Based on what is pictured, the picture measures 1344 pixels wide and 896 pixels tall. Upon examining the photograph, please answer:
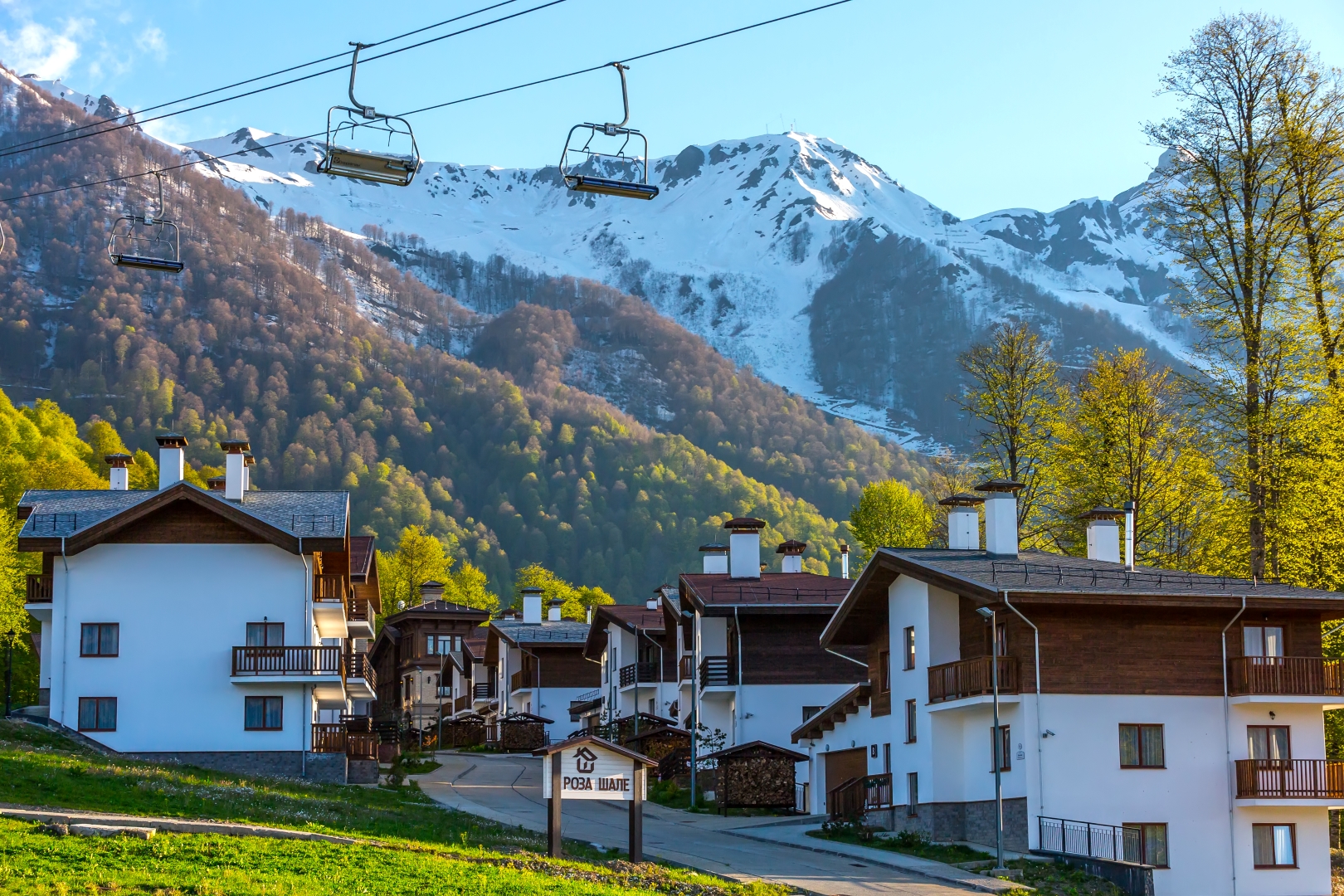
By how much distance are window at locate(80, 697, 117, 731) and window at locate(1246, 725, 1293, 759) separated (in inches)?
1271

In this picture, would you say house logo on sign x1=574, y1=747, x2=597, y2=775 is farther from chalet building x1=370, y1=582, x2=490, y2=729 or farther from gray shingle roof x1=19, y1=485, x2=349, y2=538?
chalet building x1=370, y1=582, x2=490, y2=729

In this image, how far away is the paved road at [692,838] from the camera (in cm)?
2995

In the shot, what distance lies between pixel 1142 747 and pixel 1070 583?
4.08 m

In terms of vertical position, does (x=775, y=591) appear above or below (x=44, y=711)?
above

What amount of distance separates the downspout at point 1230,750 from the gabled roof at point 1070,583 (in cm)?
89

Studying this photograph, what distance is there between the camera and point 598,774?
1079 inches

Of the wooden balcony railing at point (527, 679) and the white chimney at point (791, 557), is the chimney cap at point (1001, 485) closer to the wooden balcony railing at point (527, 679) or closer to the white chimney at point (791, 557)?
the white chimney at point (791, 557)

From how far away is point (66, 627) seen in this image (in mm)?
46438

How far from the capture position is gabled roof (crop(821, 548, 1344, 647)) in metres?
34.4

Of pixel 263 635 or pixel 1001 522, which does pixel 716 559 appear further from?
pixel 1001 522

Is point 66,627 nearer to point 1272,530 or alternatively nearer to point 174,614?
point 174,614

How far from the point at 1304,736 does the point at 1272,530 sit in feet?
16.8

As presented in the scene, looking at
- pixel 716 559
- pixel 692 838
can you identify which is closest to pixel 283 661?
pixel 692 838

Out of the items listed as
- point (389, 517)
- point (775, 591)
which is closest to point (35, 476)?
point (775, 591)
